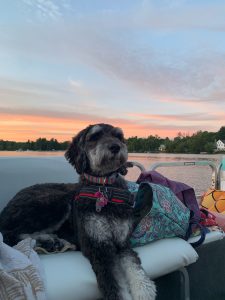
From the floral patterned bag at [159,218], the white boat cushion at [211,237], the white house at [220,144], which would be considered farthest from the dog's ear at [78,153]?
the white house at [220,144]

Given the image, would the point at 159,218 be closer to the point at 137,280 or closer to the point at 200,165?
the point at 137,280

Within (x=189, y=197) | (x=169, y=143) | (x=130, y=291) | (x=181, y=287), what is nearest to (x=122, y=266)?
(x=130, y=291)

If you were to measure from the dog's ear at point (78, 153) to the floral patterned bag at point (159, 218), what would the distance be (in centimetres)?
56

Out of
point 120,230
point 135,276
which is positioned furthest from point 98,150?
point 135,276

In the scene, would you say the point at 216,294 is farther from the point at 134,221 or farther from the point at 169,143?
the point at 169,143

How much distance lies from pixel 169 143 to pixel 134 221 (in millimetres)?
4418

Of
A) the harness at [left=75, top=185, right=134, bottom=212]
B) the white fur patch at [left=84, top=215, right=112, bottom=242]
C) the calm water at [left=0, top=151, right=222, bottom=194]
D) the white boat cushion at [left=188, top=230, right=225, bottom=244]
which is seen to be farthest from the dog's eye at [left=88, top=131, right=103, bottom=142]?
the calm water at [left=0, top=151, right=222, bottom=194]

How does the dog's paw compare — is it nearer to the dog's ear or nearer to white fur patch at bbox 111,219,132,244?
white fur patch at bbox 111,219,132,244

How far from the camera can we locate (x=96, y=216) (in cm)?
249

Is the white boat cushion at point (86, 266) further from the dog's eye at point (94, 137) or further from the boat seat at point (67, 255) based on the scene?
the dog's eye at point (94, 137)

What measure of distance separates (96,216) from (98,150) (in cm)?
48

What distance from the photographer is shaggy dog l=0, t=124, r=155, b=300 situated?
2.35 meters

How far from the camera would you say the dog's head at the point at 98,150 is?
8.79ft

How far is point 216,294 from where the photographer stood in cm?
342
